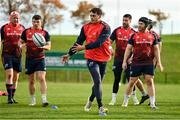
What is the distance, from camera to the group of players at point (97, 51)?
1334cm

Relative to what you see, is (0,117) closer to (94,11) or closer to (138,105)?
(94,11)

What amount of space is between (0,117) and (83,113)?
199 cm

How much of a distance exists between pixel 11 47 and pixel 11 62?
44 cm

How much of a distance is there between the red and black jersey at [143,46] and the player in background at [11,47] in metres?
3.45

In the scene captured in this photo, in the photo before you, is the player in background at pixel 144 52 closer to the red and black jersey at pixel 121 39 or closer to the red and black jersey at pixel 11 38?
the red and black jersey at pixel 121 39

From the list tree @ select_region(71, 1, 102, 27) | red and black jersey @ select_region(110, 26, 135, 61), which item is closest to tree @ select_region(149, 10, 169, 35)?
tree @ select_region(71, 1, 102, 27)

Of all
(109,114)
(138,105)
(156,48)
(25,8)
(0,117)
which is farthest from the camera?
(25,8)

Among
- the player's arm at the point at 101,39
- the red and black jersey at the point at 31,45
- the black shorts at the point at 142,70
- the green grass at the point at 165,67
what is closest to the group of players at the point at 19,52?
the red and black jersey at the point at 31,45

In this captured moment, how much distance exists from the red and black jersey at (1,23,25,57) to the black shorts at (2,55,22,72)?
0.38 ft

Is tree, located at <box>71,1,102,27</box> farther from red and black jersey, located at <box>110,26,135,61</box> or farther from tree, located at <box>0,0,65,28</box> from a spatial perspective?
red and black jersey, located at <box>110,26,135,61</box>

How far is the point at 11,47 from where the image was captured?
1700cm

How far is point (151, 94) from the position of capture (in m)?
15.3

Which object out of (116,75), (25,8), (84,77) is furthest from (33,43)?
(25,8)

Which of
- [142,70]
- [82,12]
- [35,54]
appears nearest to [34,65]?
[35,54]
